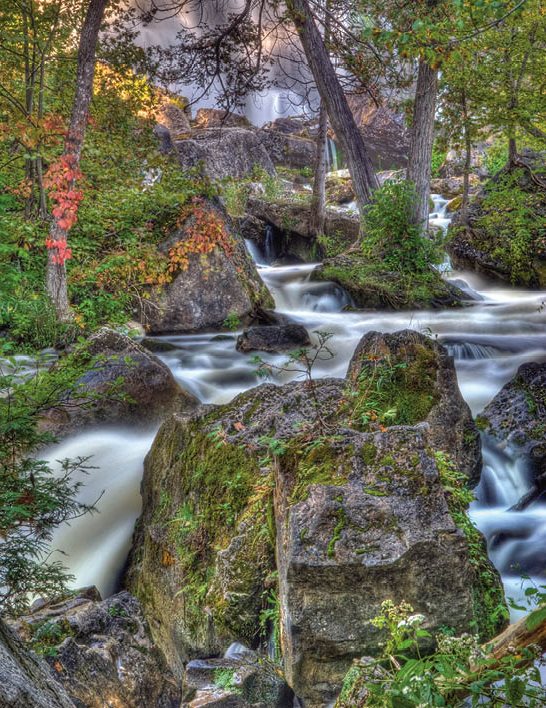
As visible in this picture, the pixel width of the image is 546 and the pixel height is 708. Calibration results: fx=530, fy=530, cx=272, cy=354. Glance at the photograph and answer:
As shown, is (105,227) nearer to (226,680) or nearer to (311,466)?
(311,466)

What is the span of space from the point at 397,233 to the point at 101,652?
9.29 meters

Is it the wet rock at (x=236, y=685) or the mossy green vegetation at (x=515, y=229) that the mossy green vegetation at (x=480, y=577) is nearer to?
the wet rock at (x=236, y=685)

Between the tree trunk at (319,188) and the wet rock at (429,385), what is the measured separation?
35.7 feet

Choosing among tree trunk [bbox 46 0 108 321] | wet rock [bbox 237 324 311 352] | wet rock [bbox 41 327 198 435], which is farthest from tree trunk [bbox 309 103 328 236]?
wet rock [bbox 41 327 198 435]

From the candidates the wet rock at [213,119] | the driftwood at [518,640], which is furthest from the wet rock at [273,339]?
the wet rock at [213,119]

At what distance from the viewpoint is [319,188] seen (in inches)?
574

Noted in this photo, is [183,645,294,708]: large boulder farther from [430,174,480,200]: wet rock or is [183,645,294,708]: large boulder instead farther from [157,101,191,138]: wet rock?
[157,101,191,138]: wet rock

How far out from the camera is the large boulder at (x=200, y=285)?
920 cm

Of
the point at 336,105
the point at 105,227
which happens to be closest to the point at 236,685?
the point at 105,227

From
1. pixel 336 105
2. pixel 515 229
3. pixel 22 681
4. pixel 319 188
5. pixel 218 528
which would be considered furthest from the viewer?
pixel 319 188

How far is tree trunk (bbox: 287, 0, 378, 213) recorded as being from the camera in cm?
992

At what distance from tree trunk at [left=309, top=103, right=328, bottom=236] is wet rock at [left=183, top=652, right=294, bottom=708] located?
43.9 ft

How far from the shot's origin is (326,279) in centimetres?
1148

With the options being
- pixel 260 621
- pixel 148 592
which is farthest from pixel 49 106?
pixel 260 621
